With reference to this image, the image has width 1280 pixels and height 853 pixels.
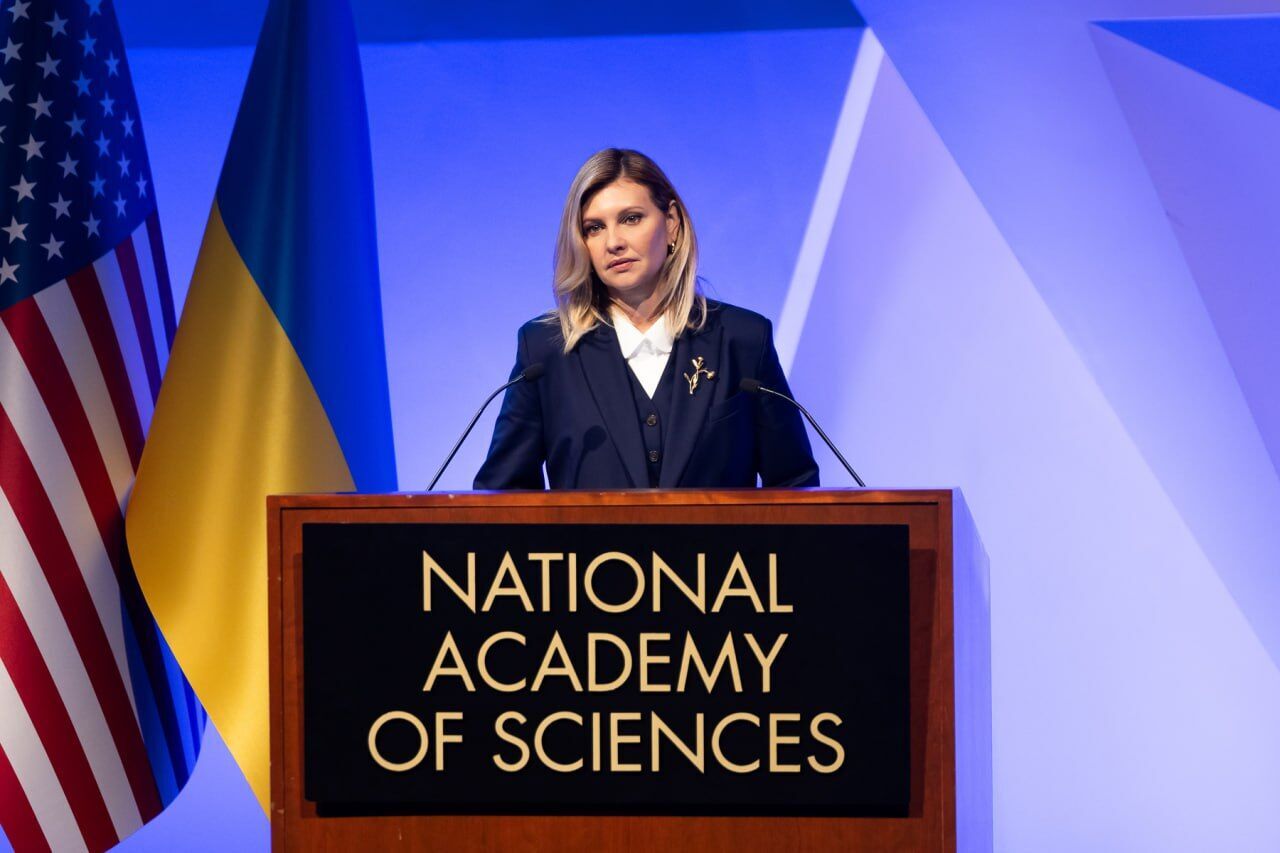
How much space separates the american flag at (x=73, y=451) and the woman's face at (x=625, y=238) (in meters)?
0.94

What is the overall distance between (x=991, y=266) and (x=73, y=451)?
85.3 inches

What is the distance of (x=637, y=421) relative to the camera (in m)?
2.00

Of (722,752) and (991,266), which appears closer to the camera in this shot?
(722,752)

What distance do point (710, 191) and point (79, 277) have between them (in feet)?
5.45

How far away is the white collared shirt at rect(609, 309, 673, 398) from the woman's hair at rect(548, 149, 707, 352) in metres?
0.03

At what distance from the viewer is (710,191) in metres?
3.39

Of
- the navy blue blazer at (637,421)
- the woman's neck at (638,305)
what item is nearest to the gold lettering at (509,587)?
the navy blue blazer at (637,421)

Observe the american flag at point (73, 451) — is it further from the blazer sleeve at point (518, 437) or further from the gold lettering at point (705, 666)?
the gold lettering at point (705, 666)

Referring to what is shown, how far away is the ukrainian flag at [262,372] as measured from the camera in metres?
2.29

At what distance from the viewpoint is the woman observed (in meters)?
2.01

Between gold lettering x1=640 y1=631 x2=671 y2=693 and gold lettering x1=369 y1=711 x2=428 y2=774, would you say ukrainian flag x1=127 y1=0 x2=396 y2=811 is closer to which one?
gold lettering x1=369 y1=711 x2=428 y2=774

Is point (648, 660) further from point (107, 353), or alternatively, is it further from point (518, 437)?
point (107, 353)

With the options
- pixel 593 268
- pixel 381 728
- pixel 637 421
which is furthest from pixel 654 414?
pixel 381 728

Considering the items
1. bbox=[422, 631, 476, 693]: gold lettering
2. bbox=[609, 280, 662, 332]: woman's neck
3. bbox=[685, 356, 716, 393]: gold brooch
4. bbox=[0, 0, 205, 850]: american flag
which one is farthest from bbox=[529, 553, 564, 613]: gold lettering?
bbox=[0, 0, 205, 850]: american flag
